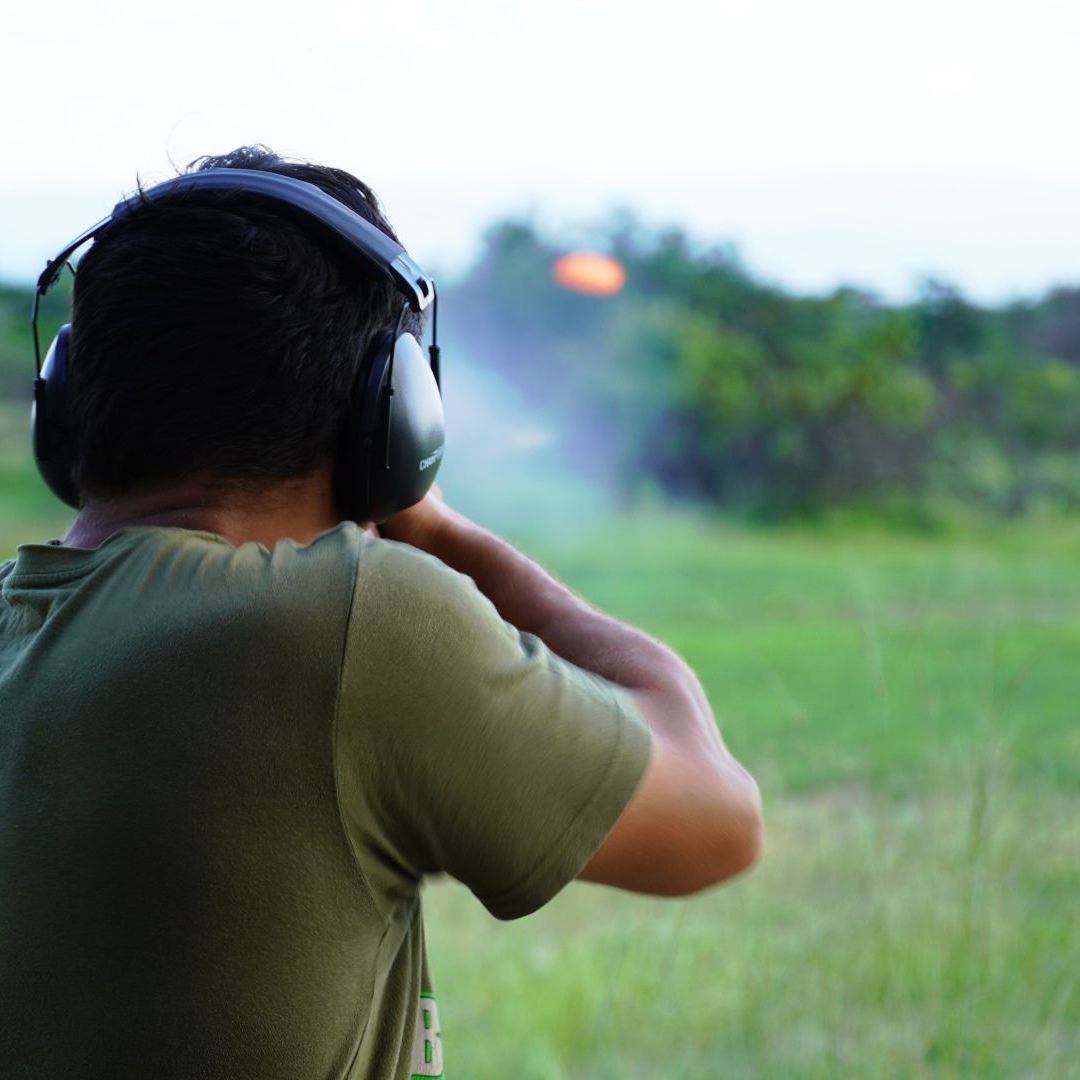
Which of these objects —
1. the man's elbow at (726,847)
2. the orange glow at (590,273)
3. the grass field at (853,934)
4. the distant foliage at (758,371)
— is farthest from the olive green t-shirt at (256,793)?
the orange glow at (590,273)

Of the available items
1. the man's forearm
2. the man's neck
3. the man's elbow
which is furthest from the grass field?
the man's neck

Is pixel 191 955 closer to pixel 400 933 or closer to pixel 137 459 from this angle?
pixel 400 933

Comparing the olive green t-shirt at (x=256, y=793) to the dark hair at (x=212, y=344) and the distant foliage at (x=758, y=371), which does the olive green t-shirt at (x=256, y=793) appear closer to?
the dark hair at (x=212, y=344)

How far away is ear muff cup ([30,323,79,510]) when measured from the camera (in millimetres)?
1137

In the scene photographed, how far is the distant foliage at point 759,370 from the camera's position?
19.1 m

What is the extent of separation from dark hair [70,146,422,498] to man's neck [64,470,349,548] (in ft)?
0.04

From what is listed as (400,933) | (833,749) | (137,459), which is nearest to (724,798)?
(400,933)

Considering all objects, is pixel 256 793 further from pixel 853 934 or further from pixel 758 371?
pixel 758 371

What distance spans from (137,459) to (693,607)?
1233 cm

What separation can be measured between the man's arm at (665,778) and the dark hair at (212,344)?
0.27m

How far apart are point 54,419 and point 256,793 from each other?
468 millimetres

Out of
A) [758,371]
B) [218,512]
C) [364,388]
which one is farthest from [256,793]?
[758,371]

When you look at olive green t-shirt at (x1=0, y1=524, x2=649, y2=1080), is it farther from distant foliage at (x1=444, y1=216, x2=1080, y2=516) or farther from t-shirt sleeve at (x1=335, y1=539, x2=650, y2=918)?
distant foliage at (x1=444, y1=216, x2=1080, y2=516)

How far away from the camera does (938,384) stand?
20.5 meters
